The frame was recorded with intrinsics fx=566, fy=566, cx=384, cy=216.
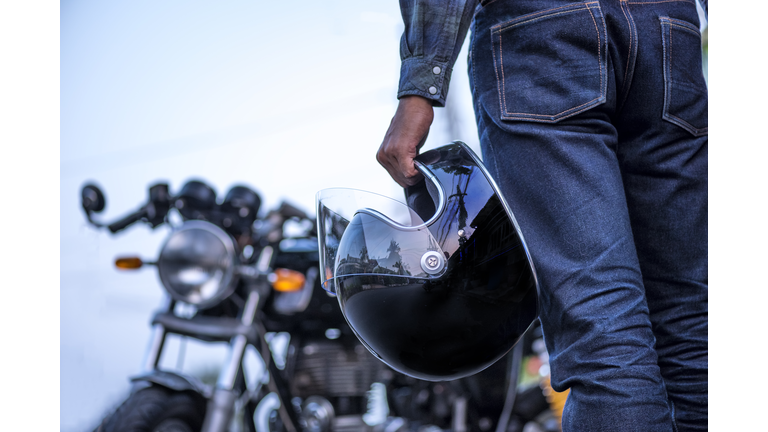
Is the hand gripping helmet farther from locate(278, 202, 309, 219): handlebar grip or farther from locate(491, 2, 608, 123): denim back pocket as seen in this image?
locate(278, 202, 309, 219): handlebar grip

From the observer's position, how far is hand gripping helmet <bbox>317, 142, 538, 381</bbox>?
66 cm

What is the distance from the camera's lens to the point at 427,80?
0.76 m

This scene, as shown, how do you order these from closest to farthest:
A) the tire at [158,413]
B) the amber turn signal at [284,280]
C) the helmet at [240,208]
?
the tire at [158,413] < the amber turn signal at [284,280] < the helmet at [240,208]

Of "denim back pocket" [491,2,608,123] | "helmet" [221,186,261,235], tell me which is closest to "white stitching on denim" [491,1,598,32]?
"denim back pocket" [491,2,608,123]

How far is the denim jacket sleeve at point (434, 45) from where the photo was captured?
2.48 ft

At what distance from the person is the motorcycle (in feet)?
4.01

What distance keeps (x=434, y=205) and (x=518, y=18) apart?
27 centimetres

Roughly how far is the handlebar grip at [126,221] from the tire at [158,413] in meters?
0.61

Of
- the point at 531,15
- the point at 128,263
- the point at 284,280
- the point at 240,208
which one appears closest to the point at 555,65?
the point at 531,15

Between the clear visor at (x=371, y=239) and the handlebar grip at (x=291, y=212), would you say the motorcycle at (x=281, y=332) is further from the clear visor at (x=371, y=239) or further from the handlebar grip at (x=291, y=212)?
the clear visor at (x=371, y=239)

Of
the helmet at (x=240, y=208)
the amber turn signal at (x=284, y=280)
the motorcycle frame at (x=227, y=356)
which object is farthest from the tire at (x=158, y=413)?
the helmet at (x=240, y=208)

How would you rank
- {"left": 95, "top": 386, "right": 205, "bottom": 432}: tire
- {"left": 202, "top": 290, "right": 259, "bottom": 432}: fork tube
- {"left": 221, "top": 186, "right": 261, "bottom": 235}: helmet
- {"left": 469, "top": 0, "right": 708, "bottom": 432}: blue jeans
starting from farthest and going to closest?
{"left": 221, "top": 186, "right": 261, "bottom": 235}: helmet < {"left": 202, "top": 290, "right": 259, "bottom": 432}: fork tube < {"left": 95, "top": 386, "right": 205, "bottom": 432}: tire < {"left": 469, "top": 0, "right": 708, "bottom": 432}: blue jeans
